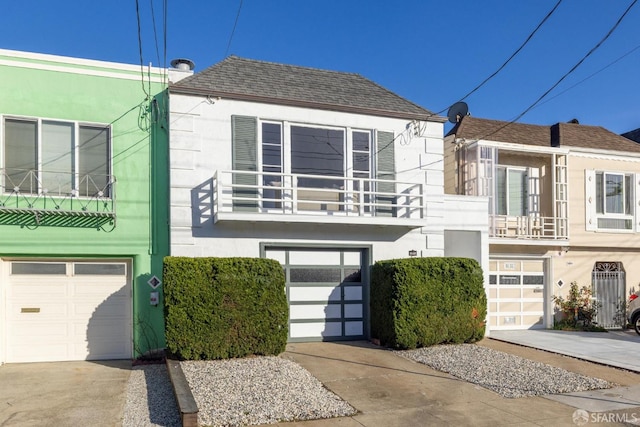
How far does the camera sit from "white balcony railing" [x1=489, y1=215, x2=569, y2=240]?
13883 mm

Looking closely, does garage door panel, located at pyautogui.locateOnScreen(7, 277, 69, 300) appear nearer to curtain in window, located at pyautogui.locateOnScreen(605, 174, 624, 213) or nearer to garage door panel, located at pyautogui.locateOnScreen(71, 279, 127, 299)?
garage door panel, located at pyautogui.locateOnScreen(71, 279, 127, 299)

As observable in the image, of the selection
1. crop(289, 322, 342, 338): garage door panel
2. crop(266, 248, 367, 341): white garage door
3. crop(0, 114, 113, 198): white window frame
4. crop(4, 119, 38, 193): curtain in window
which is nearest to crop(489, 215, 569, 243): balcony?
crop(266, 248, 367, 341): white garage door

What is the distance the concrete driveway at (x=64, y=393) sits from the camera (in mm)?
6477

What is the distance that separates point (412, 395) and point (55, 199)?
7939 millimetres

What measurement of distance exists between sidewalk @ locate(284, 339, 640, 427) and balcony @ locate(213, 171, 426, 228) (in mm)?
2944

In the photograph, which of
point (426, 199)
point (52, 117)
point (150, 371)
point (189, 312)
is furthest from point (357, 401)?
point (52, 117)

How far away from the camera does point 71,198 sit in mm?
9961

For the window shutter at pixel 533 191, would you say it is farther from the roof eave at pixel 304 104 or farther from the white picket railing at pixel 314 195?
the white picket railing at pixel 314 195

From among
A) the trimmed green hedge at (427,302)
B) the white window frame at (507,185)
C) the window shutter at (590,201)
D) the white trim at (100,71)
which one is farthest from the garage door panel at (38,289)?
the window shutter at (590,201)

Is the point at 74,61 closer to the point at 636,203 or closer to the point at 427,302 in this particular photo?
the point at 427,302

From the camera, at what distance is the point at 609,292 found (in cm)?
1491

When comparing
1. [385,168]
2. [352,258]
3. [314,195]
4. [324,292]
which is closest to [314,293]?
[324,292]

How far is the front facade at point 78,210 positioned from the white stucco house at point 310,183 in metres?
0.82

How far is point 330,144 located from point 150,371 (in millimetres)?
6476
